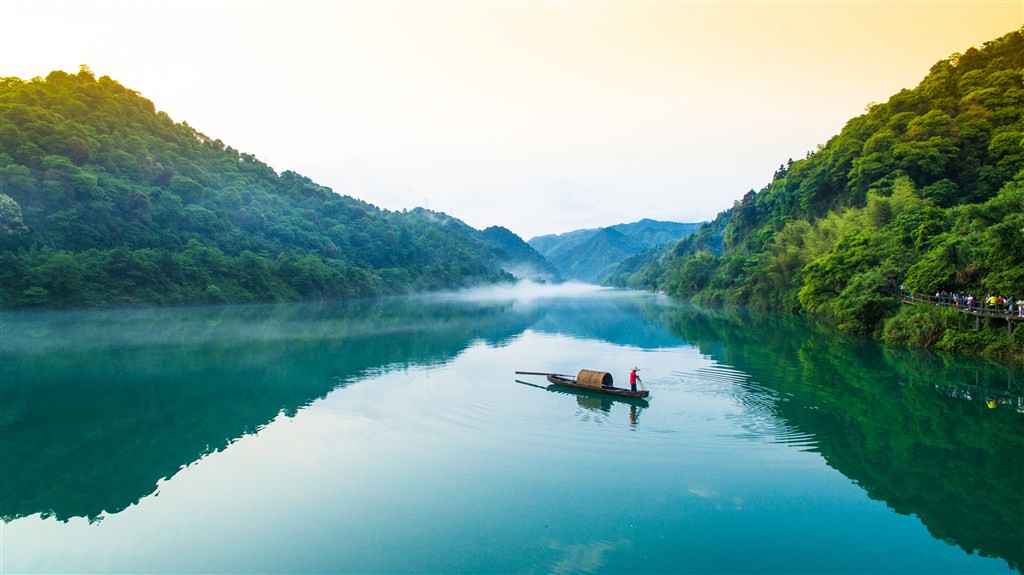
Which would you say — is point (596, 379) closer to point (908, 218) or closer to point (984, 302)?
point (984, 302)

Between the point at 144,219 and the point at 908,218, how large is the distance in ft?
245

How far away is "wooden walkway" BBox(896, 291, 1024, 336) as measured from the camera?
21.4m

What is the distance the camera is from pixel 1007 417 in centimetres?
1450

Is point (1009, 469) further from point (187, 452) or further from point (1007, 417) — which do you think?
point (187, 452)

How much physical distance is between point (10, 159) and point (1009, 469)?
255 feet

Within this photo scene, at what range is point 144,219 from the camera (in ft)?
210

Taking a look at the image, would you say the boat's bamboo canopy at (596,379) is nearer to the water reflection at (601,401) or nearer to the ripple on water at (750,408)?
the water reflection at (601,401)

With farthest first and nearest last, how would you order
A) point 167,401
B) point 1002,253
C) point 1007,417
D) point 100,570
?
1. point 1002,253
2. point 167,401
3. point 1007,417
4. point 100,570

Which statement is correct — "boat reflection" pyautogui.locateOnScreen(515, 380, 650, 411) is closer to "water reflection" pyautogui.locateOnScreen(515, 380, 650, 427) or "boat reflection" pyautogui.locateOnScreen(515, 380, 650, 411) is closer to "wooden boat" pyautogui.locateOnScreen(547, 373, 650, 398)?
"water reflection" pyautogui.locateOnScreen(515, 380, 650, 427)

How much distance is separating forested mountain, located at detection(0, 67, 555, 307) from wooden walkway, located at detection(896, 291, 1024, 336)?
2629 inches

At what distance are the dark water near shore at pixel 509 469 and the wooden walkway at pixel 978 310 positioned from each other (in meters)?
2.12

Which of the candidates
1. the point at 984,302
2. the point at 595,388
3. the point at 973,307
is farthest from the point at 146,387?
the point at 984,302

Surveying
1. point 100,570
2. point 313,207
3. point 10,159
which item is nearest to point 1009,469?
point 100,570

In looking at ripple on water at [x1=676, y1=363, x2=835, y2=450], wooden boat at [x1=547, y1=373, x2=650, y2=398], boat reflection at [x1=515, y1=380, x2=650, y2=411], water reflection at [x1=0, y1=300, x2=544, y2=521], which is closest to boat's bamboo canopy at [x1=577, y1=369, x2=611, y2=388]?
wooden boat at [x1=547, y1=373, x2=650, y2=398]
